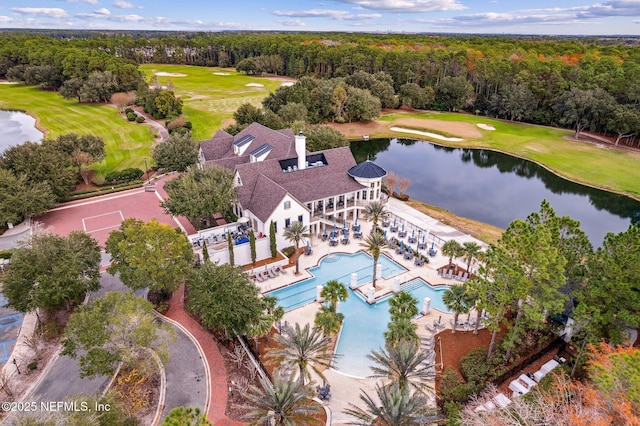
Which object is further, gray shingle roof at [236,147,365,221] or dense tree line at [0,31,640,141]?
dense tree line at [0,31,640,141]

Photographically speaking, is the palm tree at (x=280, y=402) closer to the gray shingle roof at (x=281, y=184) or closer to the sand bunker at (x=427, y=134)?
the gray shingle roof at (x=281, y=184)

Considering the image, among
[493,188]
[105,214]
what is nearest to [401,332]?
[105,214]

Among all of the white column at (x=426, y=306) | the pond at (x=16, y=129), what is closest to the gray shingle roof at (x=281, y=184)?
the white column at (x=426, y=306)

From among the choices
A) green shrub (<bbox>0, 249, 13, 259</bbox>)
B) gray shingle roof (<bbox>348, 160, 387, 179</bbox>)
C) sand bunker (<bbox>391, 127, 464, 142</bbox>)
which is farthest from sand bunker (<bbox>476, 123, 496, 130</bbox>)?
green shrub (<bbox>0, 249, 13, 259</bbox>)

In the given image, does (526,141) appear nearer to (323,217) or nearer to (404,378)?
(323,217)

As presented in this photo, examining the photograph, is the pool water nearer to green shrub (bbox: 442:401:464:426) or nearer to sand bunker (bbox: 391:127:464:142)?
green shrub (bbox: 442:401:464:426)

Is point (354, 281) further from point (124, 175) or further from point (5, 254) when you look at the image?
point (124, 175)
